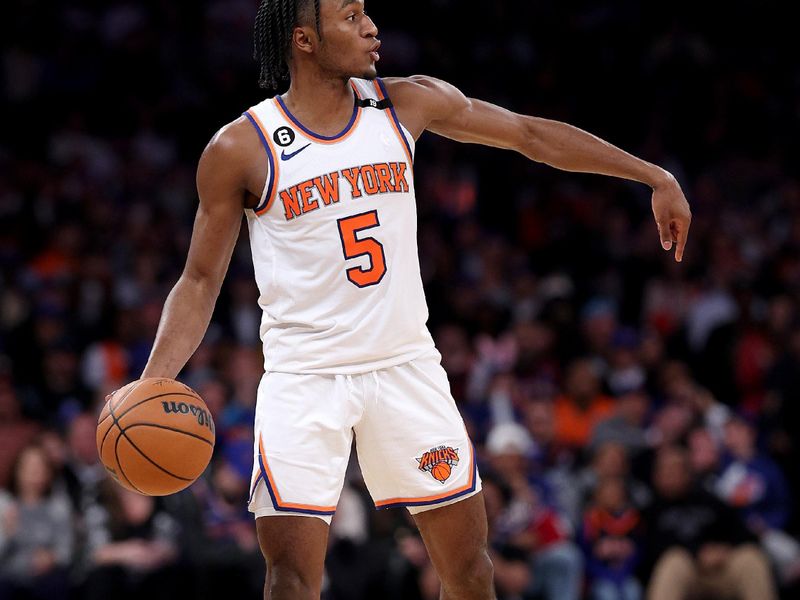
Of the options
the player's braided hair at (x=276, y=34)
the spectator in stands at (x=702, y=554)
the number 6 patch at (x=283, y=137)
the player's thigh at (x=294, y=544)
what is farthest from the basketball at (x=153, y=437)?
the spectator in stands at (x=702, y=554)

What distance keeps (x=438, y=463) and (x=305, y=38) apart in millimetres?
1539

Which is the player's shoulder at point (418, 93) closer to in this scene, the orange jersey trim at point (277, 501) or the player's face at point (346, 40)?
the player's face at point (346, 40)

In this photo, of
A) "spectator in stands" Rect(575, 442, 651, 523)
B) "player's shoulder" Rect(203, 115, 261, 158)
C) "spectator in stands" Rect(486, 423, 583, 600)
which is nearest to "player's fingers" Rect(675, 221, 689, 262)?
"player's shoulder" Rect(203, 115, 261, 158)

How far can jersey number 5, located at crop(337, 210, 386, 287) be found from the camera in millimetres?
4309

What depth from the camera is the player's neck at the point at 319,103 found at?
14.5ft

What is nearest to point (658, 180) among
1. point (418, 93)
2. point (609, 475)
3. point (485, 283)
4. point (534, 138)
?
point (534, 138)

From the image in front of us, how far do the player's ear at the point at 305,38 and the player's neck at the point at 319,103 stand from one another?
0.30ft

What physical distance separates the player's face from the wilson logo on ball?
1.25m

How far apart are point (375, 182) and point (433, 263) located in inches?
289

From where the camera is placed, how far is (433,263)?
460 inches

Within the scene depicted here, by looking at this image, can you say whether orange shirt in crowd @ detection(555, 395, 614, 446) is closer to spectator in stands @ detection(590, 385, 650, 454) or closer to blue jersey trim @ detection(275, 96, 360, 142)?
spectator in stands @ detection(590, 385, 650, 454)

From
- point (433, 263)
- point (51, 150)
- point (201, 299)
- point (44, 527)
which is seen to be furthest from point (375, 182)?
point (51, 150)

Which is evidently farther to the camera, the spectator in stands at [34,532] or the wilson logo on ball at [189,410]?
the spectator in stands at [34,532]

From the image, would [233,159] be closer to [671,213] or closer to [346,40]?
[346,40]
